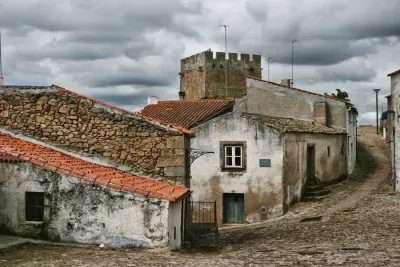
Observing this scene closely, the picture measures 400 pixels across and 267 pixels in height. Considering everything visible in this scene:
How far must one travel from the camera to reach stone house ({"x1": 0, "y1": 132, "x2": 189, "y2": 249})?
12766 mm

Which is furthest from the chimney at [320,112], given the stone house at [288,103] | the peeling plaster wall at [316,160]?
the peeling plaster wall at [316,160]

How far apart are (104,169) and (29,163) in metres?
2.45

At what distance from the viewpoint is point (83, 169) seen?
548 inches

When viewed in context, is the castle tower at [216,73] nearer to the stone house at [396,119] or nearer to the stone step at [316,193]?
the stone step at [316,193]

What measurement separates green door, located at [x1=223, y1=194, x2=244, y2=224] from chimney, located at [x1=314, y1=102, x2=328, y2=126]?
8.68 meters

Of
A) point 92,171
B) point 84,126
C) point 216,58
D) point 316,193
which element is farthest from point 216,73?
point 92,171

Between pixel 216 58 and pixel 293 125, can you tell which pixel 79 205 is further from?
Result: pixel 216 58

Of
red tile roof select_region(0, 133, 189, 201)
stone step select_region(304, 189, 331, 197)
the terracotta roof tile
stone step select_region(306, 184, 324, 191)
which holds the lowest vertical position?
→ stone step select_region(304, 189, 331, 197)

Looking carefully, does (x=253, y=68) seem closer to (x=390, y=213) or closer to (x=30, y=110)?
(x=390, y=213)

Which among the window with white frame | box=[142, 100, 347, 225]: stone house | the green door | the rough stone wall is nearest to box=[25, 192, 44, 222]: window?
the rough stone wall

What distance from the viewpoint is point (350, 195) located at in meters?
26.1

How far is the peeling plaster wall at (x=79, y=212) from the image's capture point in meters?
12.8

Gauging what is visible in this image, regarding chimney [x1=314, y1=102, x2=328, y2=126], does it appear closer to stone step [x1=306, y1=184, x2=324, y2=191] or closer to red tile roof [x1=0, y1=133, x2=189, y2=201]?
stone step [x1=306, y1=184, x2=324, y2=191]

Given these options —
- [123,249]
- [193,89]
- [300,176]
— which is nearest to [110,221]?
[123,249]
